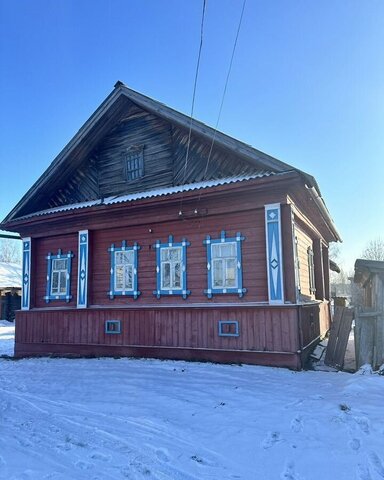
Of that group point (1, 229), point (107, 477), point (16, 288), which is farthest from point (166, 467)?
point (16, 288)

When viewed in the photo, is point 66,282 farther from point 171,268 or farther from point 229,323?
point 229,323

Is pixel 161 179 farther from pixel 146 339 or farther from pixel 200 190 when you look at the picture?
pixel 146 339

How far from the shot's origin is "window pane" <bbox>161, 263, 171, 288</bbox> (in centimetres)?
974

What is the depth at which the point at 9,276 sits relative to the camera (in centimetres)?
2983

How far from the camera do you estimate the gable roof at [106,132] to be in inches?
341

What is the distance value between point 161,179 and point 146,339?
4.22 m

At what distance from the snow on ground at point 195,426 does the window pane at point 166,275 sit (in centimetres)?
244

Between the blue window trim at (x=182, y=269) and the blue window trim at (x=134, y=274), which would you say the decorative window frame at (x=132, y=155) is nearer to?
the blue window trim at (x=134, y=274)

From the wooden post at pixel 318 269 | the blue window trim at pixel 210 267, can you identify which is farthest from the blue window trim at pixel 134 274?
the wooden post at pixel 318 269

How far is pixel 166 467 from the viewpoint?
3629 millimetres

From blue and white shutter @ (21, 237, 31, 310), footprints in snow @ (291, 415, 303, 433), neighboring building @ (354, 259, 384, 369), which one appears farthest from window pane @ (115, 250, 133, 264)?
footprints in snow @ (291, 415, 303, 433)

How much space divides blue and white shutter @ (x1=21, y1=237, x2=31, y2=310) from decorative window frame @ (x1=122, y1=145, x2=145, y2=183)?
12.2 feet

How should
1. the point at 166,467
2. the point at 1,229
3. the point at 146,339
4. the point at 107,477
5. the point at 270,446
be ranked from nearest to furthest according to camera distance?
1. the point at 107,477
2. the point at 166,467
3. the point at 270,446
4. the point at 146,339
5. the point at 1,229

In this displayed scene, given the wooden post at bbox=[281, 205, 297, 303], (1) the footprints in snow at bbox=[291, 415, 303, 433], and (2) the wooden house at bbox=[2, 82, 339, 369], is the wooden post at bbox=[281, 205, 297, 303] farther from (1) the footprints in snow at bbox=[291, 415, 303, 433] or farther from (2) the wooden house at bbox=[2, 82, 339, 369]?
(1) the footprints in snow at bbox=[291, 415, 303, 433]
